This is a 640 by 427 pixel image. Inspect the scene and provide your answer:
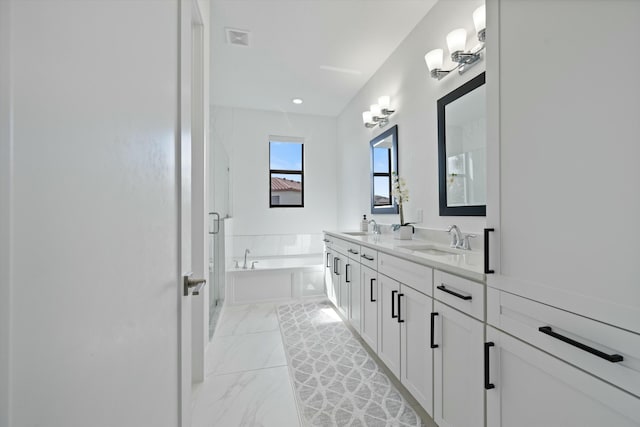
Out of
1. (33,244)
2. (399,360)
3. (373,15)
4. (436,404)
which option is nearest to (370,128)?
(373,15)

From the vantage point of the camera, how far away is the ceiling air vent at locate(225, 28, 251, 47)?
96.7 inches

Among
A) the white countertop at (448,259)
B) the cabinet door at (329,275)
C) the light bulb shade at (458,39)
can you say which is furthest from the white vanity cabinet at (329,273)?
the light bulb shade at (458,39)

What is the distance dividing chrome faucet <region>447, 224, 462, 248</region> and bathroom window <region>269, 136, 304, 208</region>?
293 cm

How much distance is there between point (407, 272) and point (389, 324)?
45 cm

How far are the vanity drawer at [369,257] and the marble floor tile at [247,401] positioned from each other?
3.26ft

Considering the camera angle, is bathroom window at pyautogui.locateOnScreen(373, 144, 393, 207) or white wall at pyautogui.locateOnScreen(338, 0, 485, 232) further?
bathroom window at pyautogui.locateOnScreen(373, 144, 393, 207)

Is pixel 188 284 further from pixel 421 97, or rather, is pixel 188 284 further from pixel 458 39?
pixel 421 97

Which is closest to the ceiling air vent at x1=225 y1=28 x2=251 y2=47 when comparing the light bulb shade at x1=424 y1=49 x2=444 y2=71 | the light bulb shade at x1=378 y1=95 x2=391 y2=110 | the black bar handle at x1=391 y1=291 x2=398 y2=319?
the light bulb shade at x1=378 y1=95 x2=391 y2=110

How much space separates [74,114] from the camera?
371mm

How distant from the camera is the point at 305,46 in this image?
8.83 ft

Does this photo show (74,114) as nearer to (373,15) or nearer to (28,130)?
(28,130)

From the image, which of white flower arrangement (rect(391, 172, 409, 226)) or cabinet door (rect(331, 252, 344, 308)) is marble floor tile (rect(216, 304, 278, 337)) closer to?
cabinet door (rect(331, 252, 344, 308))

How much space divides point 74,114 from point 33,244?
178mm

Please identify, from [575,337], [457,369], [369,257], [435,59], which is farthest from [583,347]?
[435,59]
